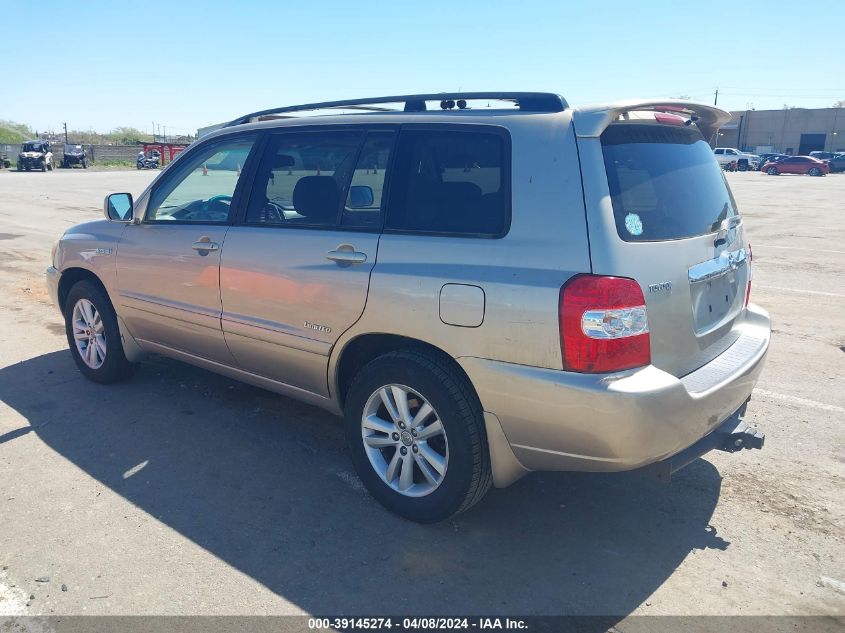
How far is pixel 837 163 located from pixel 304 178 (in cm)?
5916

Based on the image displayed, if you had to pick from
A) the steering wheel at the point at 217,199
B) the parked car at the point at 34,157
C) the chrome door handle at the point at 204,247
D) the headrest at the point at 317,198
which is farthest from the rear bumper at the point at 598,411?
the parked car at the point at 34,157

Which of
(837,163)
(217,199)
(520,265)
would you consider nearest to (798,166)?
(837,163)

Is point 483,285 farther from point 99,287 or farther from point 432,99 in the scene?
point 99,287

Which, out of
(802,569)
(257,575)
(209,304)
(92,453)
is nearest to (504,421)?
(257,575)

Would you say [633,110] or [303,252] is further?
[303,252]

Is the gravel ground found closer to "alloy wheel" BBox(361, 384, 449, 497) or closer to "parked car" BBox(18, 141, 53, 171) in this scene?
"alloy wheel" BBox(361, 384, 449, 497)

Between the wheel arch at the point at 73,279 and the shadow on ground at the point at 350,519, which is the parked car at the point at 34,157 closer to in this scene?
the wheel arch at the point at 73,279

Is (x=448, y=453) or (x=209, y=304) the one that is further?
(x=209, y=304)

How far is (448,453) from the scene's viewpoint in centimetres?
314

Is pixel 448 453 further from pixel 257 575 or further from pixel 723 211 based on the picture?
pixel 723 211

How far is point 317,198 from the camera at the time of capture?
3746mm

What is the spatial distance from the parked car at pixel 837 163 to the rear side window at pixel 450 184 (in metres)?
58.4

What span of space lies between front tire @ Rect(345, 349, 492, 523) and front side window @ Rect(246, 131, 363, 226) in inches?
36.7

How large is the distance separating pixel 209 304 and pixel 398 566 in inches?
81.4
